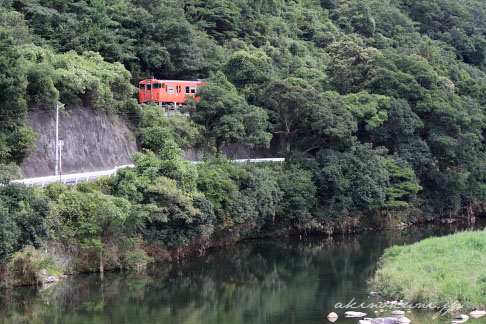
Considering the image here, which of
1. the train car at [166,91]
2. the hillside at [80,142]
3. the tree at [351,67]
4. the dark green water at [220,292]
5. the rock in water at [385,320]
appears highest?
the tree at [351,67]

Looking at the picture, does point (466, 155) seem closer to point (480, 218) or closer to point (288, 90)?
point (480, 218)

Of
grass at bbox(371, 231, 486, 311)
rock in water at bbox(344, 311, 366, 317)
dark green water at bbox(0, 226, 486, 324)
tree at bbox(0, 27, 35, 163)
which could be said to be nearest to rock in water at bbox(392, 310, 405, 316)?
dark green water at bbox(0, 226, 486, 324)

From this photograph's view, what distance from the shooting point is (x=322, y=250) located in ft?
154

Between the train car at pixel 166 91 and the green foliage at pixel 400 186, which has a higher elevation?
the train car at pixel 166 91

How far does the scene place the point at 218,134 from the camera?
50.6 m

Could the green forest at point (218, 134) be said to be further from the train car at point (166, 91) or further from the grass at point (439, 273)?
the grass at point (439, 273)

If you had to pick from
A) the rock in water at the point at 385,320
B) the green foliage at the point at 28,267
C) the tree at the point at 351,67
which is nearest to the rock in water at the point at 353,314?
the rock in water at the point at 385,320

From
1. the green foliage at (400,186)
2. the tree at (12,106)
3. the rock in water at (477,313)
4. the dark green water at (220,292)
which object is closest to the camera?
the rock in water at (477,313)

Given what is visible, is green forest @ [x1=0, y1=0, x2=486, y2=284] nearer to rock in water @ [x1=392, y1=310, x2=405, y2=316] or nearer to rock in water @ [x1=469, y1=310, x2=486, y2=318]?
rock in water @ [x1=392, y1=310, x2=405, y2=316]

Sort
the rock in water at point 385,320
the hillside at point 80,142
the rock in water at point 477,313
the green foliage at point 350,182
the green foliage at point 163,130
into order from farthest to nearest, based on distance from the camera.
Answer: the green foliage at point 350,182 → the green foliage at point 163,130 → the hillside at point 80,142 → the rock in water at point 477,313 → the rock in water at point 385,320

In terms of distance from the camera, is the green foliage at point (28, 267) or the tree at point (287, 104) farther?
the tree at point (287, 104)

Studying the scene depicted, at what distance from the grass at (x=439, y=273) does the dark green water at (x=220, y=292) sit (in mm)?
1141

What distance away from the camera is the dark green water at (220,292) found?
89.8ft

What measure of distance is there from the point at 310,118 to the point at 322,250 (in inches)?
520
